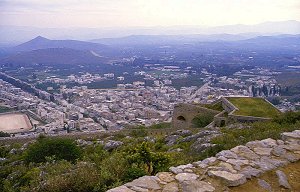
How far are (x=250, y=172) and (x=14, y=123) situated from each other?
44.9 meters

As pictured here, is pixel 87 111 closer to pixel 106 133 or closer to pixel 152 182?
pixel 106 133

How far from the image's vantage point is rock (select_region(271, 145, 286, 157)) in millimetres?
5852

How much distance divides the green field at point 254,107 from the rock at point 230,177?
440 inches

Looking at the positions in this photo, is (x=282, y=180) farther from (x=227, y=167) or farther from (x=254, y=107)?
(x=254, y=107)

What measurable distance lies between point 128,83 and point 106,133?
7279 cm

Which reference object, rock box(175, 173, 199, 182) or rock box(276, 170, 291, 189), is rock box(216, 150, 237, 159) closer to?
rock box(276, 170, 291, 189)

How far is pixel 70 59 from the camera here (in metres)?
144

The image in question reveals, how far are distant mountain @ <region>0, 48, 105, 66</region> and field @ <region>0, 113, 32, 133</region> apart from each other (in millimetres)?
84750

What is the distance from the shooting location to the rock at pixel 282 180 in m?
4.91

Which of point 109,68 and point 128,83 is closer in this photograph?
point 128,83

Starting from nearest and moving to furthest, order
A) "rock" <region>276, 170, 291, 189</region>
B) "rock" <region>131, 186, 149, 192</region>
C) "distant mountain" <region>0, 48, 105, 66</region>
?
"rock" <region>131, 186, 149, 192</region> < "rock" <region>276, 170, 291, 189</region> < "distant mountain" <region>0, 48, 105, 66</region>

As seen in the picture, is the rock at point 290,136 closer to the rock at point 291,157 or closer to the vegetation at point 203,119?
the rock at point 291,157

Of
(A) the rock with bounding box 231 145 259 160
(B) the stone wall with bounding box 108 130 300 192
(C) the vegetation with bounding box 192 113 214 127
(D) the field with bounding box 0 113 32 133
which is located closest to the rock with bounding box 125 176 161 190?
(B) the stone wall with bounding box 108 130 300 192

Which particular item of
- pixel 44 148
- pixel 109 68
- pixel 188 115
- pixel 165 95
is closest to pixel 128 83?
pixel 165 95
